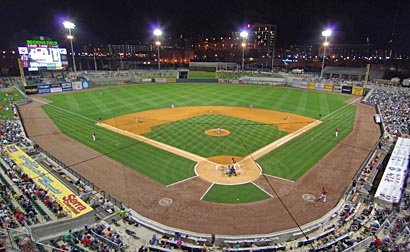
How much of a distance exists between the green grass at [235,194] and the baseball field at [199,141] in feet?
0.21

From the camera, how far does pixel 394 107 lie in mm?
39375

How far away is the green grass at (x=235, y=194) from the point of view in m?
16.8

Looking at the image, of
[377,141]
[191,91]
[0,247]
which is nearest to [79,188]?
[0,247]

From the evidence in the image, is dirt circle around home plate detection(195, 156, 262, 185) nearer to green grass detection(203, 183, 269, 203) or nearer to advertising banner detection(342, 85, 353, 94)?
green grass detection(203, 183, 269, 203)

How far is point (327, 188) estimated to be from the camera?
1828cm

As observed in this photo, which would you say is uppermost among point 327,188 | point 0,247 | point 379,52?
point 379,52

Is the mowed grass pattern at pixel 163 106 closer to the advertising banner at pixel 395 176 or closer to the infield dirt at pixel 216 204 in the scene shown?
the infield dirt at pixel 216 204

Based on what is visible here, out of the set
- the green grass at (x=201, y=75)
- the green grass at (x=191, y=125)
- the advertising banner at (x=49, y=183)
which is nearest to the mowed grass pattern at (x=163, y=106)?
the green grass at (x=191, y=125)

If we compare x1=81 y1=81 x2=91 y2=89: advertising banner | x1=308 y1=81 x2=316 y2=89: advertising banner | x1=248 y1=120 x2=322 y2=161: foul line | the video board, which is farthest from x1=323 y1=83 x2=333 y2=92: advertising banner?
the video board

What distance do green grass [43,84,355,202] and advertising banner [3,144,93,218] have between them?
5.88m

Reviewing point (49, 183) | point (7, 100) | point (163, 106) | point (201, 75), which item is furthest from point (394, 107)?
point (7, 100)

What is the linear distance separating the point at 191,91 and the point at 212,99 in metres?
11.0

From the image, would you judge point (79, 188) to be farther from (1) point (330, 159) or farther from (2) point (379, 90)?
(2) point (379, 90)

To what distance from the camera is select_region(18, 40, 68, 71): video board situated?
2094 inches
